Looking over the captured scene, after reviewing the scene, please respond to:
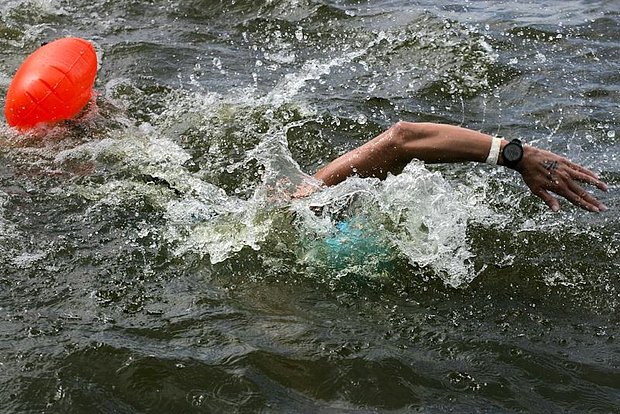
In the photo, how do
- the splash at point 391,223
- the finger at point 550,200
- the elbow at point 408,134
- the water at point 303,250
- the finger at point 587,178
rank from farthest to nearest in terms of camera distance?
the splash at point 391,223
the elbow at point 408,134
the finger at point 550,200
the finger at point 587,178
the water at point 303,250

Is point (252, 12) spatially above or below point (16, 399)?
below

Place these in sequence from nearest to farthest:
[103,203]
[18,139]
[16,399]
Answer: [16,399], [103,203], [18,139]

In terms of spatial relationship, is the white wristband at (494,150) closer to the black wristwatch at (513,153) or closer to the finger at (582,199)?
the black wristwatch at (513,153)

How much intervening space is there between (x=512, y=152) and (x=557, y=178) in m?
0.28

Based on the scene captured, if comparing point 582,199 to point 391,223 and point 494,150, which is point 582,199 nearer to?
point 494,150

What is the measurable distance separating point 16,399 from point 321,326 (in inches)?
59.5

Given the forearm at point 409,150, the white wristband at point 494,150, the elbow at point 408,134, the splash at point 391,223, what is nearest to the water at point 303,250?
the splash at point 391,223

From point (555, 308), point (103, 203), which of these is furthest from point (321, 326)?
point (103, 203)

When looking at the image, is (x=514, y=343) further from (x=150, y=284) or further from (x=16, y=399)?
(x=16, y=399)

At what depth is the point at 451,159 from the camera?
4586 millimetres

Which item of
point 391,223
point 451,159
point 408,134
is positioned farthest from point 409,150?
point 391,223

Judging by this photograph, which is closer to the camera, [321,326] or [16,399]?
[16,399]

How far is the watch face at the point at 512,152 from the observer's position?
4.30 m

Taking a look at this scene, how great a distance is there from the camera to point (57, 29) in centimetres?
903
